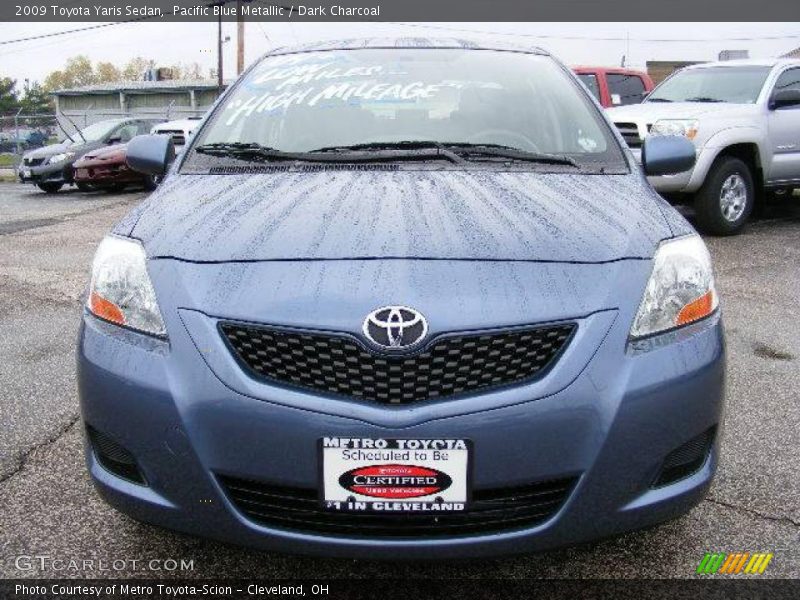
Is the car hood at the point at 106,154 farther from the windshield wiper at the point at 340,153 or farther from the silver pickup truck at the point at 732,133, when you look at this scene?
the windshield wiper at the point at 340,153

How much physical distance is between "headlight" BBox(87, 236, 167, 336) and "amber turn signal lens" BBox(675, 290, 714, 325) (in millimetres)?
1253

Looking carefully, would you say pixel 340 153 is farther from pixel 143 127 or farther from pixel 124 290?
pixel 143 127

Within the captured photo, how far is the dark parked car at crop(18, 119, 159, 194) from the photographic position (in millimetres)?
15258

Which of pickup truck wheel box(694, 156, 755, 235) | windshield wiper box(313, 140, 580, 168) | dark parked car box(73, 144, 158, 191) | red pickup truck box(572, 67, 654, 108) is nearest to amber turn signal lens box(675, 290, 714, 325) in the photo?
windshield wiper box(313, 140, 580, 168)

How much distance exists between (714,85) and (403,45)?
6.14m

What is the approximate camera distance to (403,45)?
330 cm

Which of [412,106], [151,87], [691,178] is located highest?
[412,106]

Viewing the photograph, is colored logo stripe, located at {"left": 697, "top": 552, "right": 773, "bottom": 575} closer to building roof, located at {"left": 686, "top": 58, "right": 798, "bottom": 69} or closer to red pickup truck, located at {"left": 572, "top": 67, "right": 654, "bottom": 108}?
building roof, located at {"left": 686, "top": 58, "right": 798, "bottom": 69}

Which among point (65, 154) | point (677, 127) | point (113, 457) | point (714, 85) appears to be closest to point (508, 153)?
point (113, 457)

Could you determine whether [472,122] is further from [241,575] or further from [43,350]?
[43,350]

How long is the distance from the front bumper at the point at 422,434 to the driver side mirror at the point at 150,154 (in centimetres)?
145

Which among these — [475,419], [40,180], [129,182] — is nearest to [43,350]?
[475,419]

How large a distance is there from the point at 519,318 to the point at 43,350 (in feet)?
10.8

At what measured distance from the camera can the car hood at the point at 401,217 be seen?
6.36 ft
